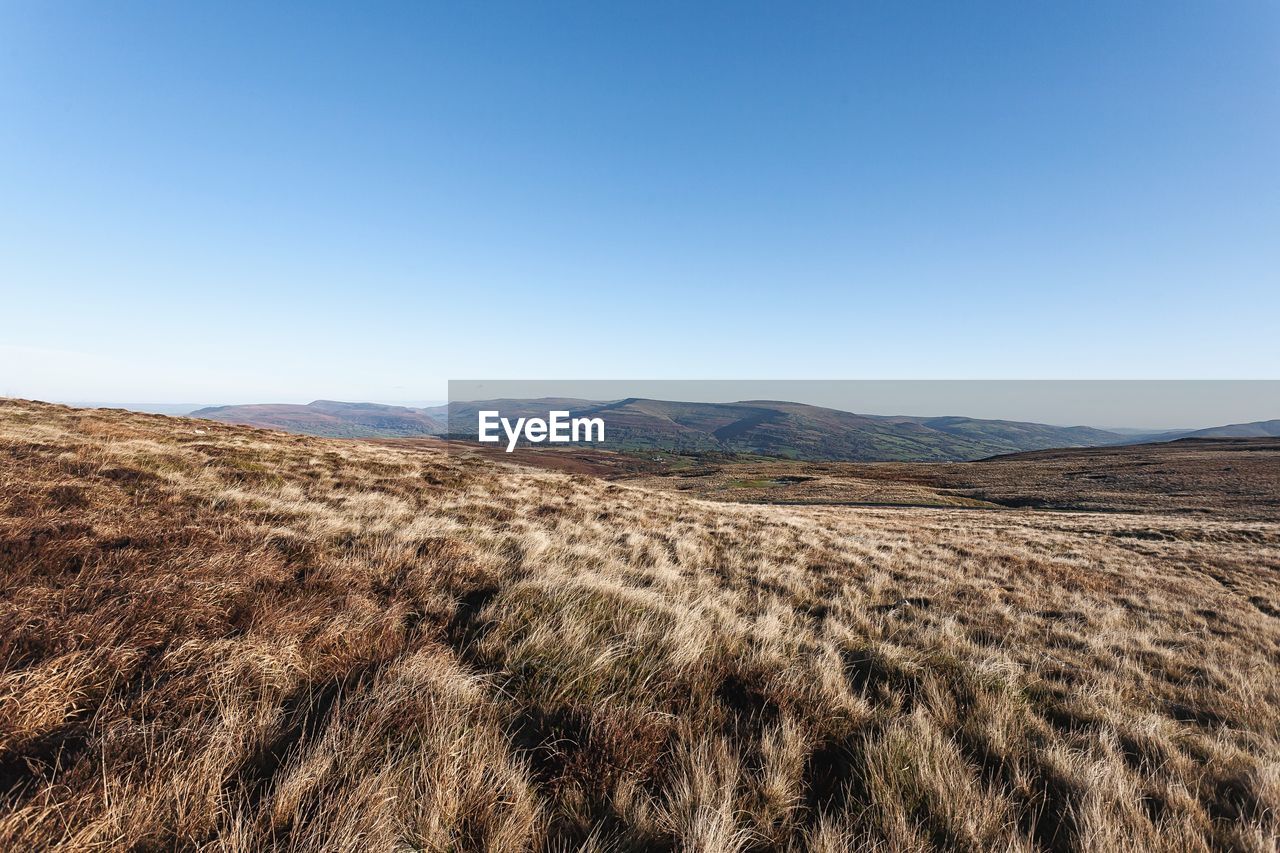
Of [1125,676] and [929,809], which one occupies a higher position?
[929,809]

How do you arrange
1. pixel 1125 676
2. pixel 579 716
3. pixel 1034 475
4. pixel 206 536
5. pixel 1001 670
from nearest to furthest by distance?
1. pixel 579 716
2. pixel 1001 670
3. pixel 206 536
4. pixel 1125 676
5. pixel 1034 475

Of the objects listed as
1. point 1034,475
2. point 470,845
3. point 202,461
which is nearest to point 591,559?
point 470,845

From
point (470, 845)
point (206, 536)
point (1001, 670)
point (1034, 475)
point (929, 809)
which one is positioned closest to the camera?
point (470, 845)

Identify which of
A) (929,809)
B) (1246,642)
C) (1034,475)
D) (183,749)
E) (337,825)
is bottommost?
(1034,475)

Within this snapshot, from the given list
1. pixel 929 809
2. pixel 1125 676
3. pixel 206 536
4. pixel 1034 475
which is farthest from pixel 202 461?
pixel 1034 475

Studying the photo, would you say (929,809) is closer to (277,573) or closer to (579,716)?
(579,716)

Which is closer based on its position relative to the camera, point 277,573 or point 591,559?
point 277,573

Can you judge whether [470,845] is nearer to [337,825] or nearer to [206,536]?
[337,825]
